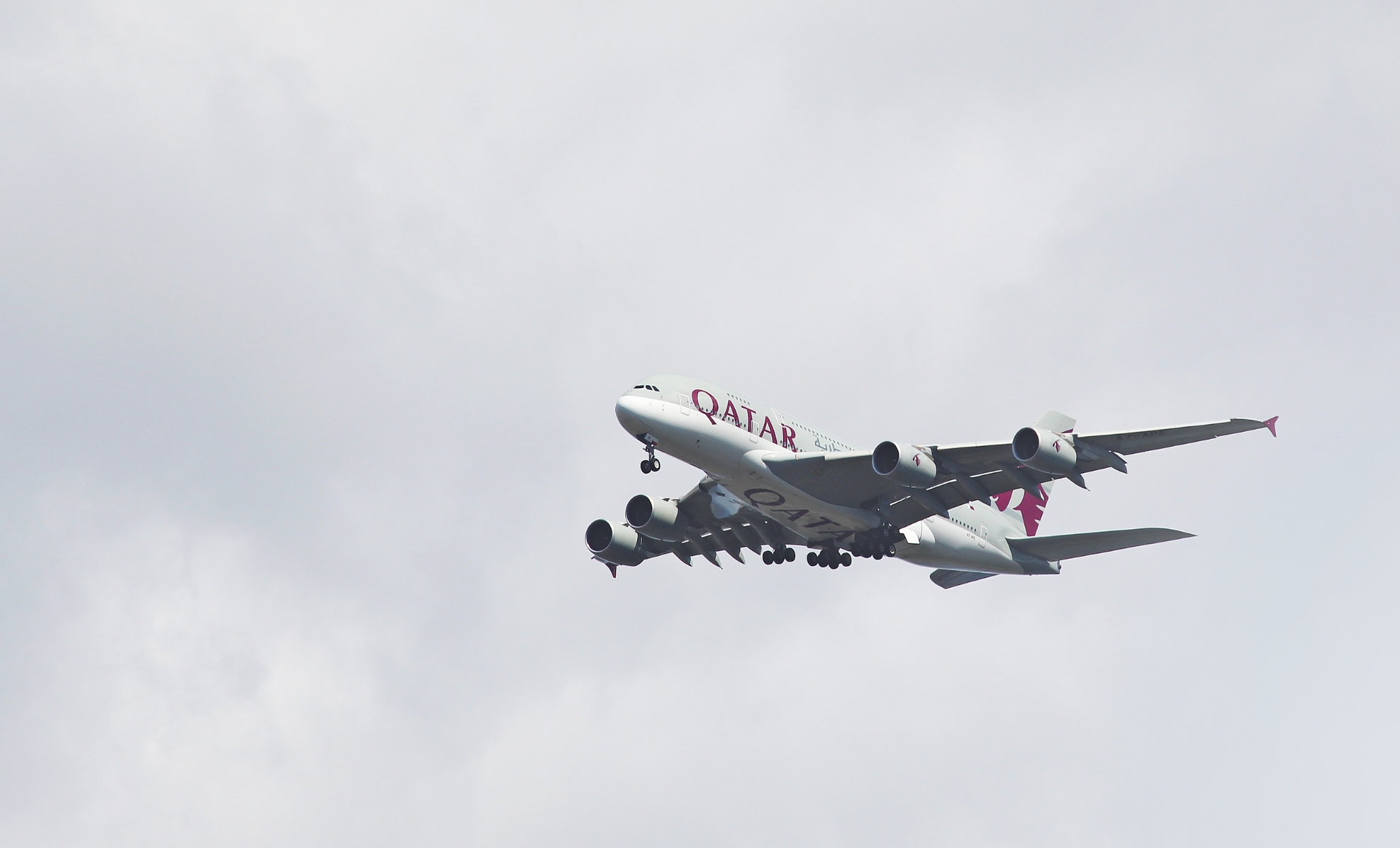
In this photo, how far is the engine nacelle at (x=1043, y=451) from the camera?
135ft

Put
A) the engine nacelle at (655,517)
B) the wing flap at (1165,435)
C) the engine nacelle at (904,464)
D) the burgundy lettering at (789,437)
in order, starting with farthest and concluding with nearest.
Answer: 1. the engine nacelle at (655,517)
2. the burgundy lettering at (789,437)
3. the engine nacelle at (904,464)
4. the wing flap at (1165,435)

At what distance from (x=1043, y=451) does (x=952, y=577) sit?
46.8 feet

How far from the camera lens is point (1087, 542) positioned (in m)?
49.1

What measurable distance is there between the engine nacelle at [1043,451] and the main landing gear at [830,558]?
344 inches

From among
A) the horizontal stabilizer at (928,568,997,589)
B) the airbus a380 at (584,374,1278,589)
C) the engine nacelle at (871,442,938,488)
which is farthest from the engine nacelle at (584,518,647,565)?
the engine nacelle at (871,442,938,488)

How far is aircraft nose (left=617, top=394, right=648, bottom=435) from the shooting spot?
136 feet

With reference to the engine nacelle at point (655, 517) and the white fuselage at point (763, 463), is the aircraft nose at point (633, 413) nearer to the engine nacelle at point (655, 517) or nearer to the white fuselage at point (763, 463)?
the white fuselage at point (763, 463)

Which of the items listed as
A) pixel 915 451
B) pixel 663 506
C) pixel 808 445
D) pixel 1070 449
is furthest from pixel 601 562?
pixel 1070 449

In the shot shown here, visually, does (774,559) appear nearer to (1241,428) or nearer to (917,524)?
(917,524)

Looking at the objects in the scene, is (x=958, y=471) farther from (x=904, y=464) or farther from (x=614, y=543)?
(x=614, y=543)

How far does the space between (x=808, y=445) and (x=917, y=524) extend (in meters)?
5.54

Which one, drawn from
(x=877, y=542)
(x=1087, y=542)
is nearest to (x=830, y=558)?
(x=877, y=542)

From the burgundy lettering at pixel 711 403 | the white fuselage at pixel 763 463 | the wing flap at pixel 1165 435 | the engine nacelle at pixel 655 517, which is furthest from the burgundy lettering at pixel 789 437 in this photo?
the wing flap at pixel 1165 435

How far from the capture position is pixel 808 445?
45906 millimetres
